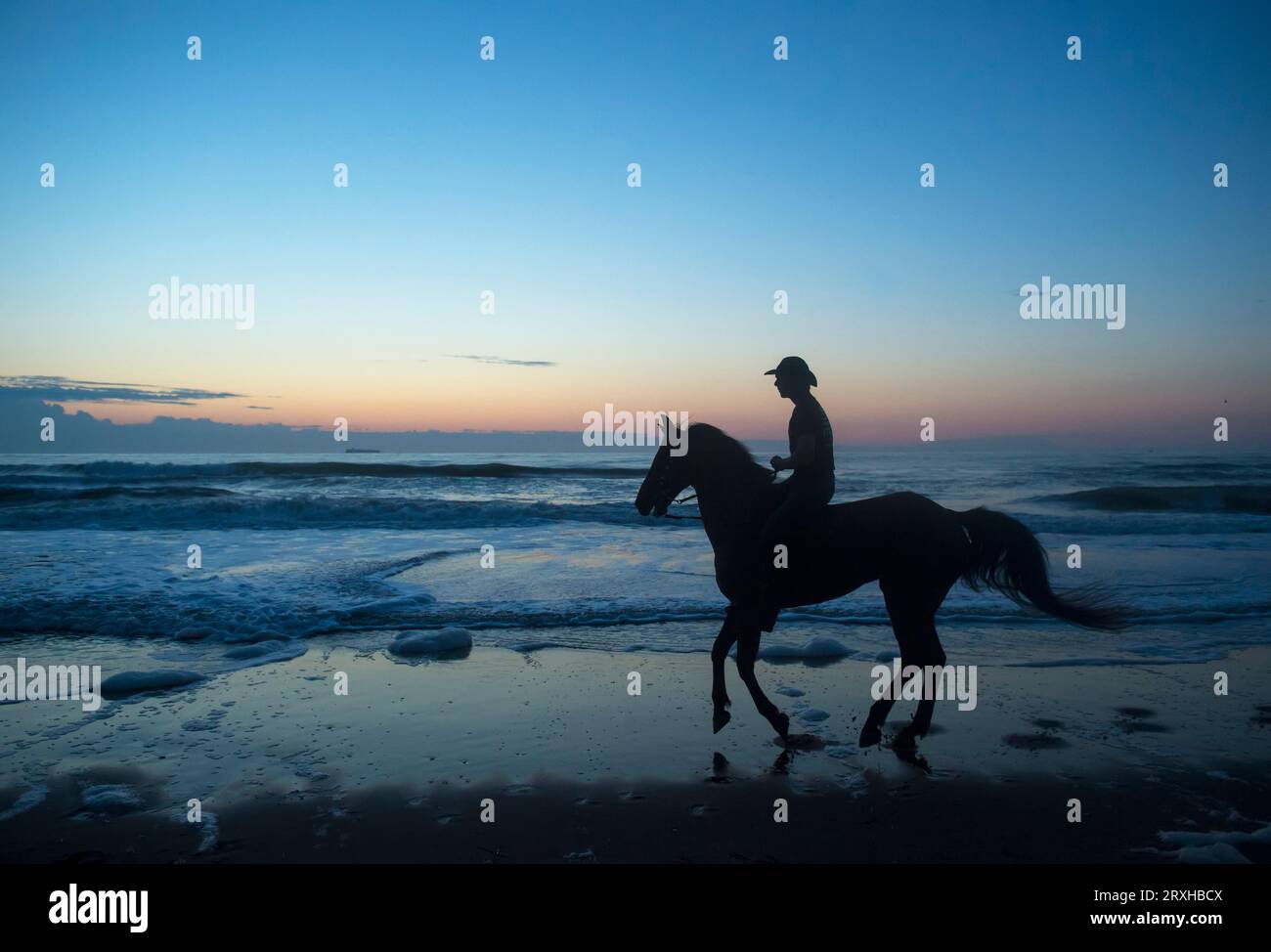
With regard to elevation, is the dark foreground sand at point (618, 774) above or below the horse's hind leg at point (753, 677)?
below

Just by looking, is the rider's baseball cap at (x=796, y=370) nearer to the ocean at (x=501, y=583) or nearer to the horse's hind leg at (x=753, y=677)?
the horse's hind leg at (x=753, y=677)

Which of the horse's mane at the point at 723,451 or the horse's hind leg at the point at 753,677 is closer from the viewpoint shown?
the horse's hind leg at the point at 753,677

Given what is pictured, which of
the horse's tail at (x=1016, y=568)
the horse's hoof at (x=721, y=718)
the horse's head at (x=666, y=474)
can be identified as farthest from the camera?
the horse's head at (x=666, y=474)

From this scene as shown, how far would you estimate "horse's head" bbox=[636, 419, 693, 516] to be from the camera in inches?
198

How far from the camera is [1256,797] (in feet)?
12.9

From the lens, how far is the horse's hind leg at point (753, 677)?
4.60m

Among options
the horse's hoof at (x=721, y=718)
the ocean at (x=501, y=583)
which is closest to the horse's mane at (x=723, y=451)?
the horse's hoof at (x=721, y=718)

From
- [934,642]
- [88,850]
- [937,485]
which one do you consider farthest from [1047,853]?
[937,485]

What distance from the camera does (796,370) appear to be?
4832 mm

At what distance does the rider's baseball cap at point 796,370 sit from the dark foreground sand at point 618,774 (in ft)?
8.22

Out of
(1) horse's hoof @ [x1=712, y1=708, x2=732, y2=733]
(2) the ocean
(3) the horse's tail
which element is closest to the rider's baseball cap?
(3) the horse's tail
